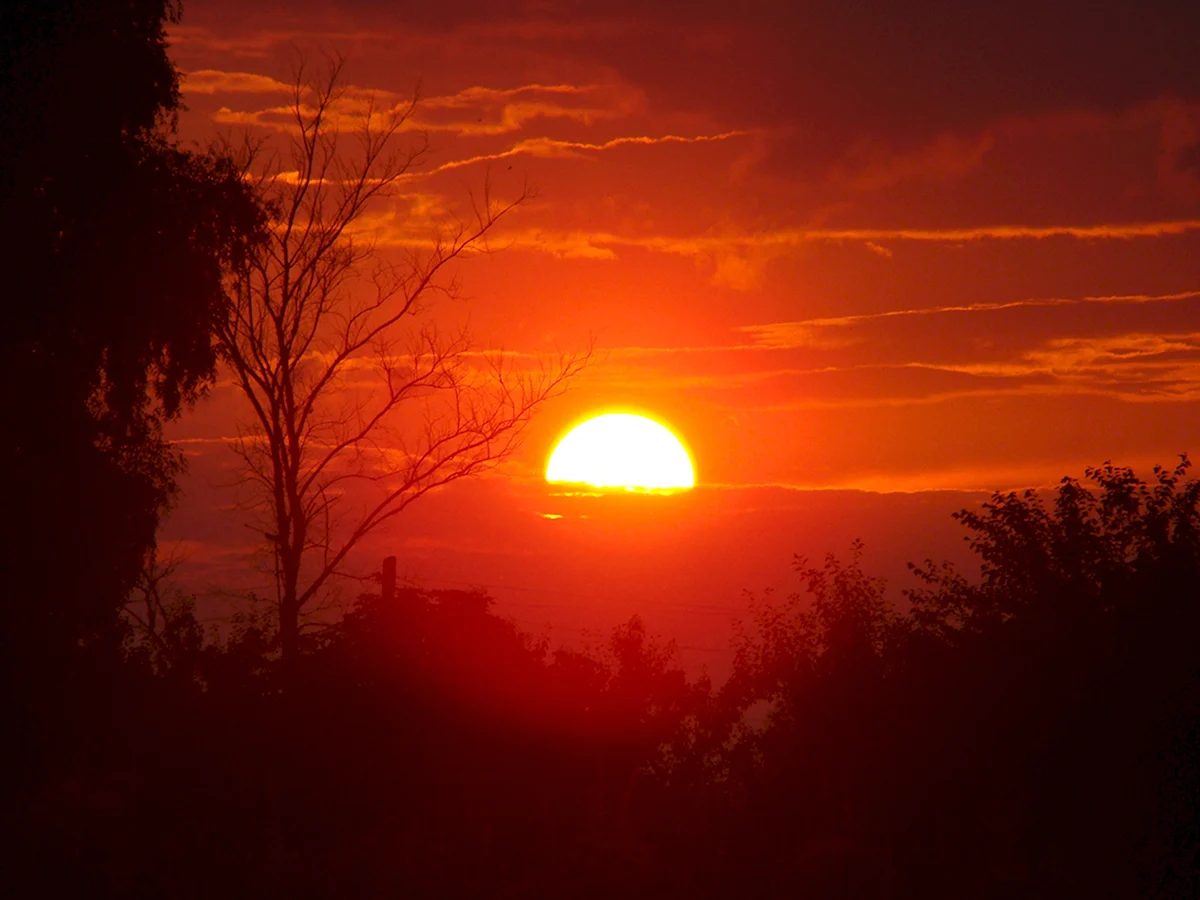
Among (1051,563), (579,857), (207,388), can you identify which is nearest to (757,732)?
(579,857)

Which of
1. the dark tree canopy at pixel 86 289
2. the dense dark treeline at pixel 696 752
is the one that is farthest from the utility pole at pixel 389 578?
the dark tree canopy at pixel 86 289

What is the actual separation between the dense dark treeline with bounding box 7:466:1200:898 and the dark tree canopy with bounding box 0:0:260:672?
289 cm

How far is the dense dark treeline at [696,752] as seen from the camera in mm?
18906

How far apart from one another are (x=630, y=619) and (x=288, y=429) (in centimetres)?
903

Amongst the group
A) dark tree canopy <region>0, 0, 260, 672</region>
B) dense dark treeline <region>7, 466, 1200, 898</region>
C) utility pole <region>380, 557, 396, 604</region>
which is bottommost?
dense dark treeline <region>7, 466, 1200, 898</region>

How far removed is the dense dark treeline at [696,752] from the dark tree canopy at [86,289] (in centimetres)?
289

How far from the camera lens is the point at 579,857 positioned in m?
22.0

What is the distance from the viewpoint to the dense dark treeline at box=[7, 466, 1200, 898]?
18906 millimetres

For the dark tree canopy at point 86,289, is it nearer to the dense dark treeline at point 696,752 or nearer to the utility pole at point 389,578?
the dense dark treeline at point 696,752

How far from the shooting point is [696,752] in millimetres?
25094

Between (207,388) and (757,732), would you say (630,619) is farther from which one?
(207,388)

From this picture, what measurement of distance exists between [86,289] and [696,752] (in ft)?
45.1

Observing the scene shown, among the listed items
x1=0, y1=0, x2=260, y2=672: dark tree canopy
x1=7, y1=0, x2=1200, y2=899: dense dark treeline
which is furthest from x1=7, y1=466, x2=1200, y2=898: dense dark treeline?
x1=0, y1=0, x2=260, y2=672: dark tree canopy

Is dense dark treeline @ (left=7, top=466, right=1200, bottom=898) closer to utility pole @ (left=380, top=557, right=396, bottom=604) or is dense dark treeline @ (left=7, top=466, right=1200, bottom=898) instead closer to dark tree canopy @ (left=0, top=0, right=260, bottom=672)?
utility pole @ (left=380, top=557, right=396, bottom=604)
